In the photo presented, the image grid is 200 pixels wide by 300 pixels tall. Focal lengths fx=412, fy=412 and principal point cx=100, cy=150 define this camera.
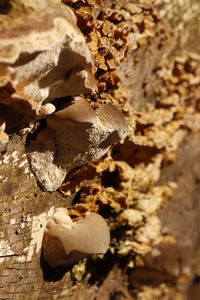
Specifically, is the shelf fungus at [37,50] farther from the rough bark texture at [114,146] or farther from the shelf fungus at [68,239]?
→ the shelf fungus at [68,239]

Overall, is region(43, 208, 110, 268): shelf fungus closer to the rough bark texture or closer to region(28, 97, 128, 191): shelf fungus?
the rough bark texture

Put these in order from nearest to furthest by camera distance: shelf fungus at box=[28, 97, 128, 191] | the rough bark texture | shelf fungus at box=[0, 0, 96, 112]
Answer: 1. shelf fungus at box=[0, 0, 96, 112]
2. the rough bark texture
3. shelf fungus at box=[28, 97, 128, 191]

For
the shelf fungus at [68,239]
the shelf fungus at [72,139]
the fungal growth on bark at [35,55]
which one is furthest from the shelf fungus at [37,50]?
the shelf fungus at [68,239]

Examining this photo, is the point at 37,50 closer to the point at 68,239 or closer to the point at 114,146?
the point at 68,239

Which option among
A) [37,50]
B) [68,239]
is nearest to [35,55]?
[37,50]

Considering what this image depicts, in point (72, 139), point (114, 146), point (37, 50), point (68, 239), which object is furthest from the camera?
point (114, 146)

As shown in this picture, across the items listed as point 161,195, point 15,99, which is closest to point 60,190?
point 15,99

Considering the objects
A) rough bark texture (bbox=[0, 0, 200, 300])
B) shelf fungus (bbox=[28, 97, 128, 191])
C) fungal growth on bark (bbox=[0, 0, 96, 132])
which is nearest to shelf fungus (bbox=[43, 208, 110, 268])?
rough bark texture (bbox=[0, 0, 200, 300])
